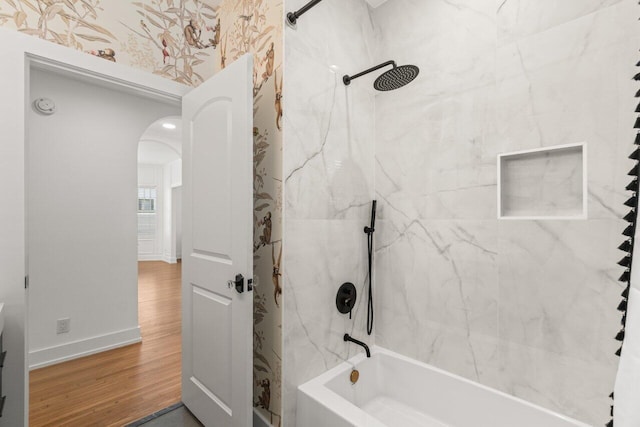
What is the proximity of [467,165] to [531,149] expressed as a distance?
29cm

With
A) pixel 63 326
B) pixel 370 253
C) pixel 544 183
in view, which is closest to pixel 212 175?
pixel 370 253

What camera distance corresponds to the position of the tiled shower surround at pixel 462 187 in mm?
1246

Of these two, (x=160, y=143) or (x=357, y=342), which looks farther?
(x=160, y=143)

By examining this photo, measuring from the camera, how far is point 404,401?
1798 mm

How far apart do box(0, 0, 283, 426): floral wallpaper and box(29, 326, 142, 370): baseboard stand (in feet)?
6.30

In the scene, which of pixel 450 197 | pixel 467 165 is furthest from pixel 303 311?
pixel 467 165

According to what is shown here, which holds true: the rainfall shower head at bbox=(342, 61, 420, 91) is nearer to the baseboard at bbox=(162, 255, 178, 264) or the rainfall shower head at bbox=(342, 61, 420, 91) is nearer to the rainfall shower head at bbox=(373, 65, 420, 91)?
the rainfall shower head at bbox=(373, 65, 420, 91)

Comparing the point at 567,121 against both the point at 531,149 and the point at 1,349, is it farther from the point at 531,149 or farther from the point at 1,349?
the point at 1,349

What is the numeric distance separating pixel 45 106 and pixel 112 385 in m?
2.30

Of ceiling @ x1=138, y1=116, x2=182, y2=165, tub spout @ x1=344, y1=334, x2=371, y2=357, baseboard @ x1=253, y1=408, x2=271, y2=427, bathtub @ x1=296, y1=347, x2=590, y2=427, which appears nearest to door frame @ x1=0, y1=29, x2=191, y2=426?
baseboard @ x1=253, y1=408, x2=271, y2=427

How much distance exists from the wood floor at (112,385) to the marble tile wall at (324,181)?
121cm

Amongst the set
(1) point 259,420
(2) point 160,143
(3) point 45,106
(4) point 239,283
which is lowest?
(1) point 259,420

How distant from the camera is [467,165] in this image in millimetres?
1595

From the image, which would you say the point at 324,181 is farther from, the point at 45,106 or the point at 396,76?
the point at 45,106
